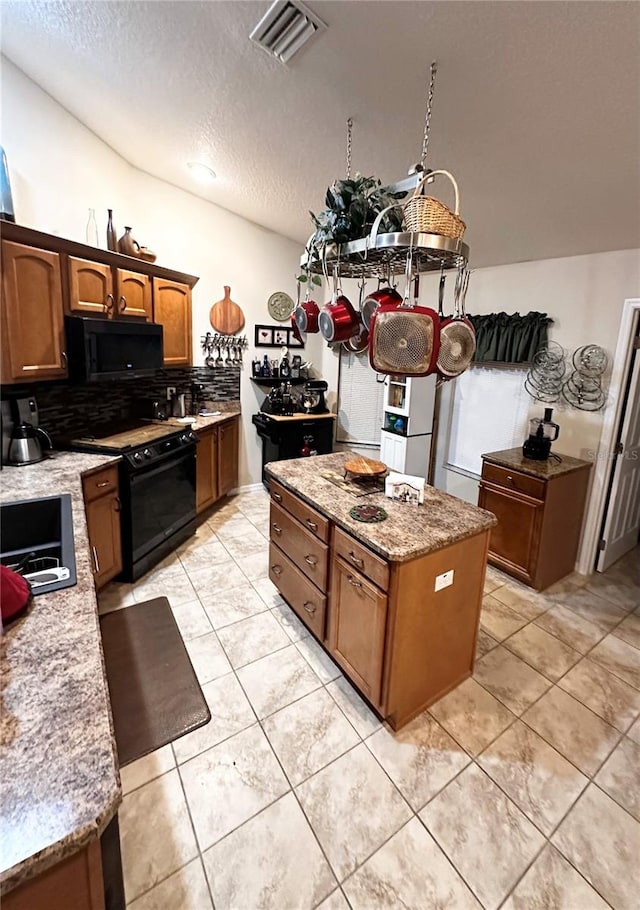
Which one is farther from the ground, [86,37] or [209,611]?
[86,37]

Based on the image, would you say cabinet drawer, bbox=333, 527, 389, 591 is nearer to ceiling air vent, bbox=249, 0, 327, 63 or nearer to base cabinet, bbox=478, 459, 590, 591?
base cabinet, bbox=478, 459, 590, 591

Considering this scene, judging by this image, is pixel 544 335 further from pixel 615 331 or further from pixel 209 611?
pixel 209 611

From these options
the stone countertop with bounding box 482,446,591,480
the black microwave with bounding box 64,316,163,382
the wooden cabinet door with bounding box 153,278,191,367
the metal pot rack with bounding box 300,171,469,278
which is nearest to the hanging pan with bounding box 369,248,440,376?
the metal pot rack with bounding box 300,171,469,278

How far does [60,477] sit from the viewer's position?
85.0 inches

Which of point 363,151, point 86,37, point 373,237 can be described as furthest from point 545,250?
point 86,37

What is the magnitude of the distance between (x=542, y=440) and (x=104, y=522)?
10.1 feet

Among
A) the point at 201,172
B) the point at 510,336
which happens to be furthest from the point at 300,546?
the point at 201,172

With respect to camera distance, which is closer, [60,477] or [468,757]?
[468,757]

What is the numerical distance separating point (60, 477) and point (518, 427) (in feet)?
11.1

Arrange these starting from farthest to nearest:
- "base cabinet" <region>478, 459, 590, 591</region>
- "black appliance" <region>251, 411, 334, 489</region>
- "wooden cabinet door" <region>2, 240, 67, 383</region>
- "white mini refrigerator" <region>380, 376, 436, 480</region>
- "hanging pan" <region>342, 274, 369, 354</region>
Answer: "black appliance" <region>251, 411, 334, 489</region> → "white mini refrigerator" <region>380, 376, 436, 480</region> → "base cabinet" <region>478, 459, 590, 591</region> → "wooden cabinet door" <region>2, 240, 67, 383</region> → "hanging pan" <region>342, 274, 369, 354</region>

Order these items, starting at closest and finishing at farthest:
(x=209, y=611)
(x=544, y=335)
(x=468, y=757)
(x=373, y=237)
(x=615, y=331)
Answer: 1. (x=373, y=237)
2. (x=468, y=757)
3. (x=209, y=611)
4. (x=615, y=331)
5. (x=544, y=335)

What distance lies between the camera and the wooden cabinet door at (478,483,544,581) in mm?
2801

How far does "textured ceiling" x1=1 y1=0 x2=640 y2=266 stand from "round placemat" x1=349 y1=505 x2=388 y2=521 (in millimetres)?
1722

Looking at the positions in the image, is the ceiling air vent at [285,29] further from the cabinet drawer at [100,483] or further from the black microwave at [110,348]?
the cabinet drawer at [100,483]
